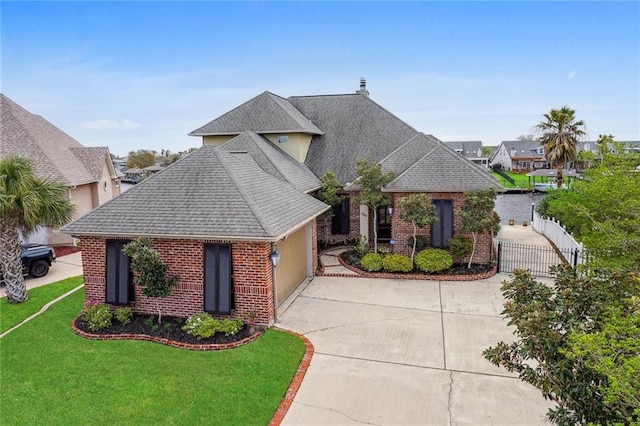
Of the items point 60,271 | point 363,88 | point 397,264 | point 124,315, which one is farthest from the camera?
point 363,88

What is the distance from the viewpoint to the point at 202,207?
37.4ft

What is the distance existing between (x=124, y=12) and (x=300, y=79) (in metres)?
13.2

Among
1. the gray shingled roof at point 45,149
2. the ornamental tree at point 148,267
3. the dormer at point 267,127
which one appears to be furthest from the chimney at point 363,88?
the ornamental tree at point 148,267

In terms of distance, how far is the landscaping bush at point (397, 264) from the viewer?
602 inches

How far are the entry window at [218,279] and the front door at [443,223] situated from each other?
350 inches

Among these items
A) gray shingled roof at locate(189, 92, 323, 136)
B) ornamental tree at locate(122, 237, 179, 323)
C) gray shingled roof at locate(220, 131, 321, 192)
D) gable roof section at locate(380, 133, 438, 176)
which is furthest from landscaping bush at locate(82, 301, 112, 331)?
gable roof section at locate(380, 133, 438, 176)

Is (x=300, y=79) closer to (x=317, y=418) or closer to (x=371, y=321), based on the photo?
(x=371, y=321)

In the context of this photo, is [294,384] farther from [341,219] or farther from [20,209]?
[341,219]

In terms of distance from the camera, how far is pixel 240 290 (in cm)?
1071

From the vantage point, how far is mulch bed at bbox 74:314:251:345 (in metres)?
9.88

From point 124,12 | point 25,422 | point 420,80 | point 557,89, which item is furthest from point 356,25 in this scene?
point 25,422

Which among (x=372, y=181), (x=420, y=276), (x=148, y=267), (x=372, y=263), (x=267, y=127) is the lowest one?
(x=420, y=276)

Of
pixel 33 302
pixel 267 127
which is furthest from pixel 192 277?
pixel 267 127

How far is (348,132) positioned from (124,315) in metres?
15.2
